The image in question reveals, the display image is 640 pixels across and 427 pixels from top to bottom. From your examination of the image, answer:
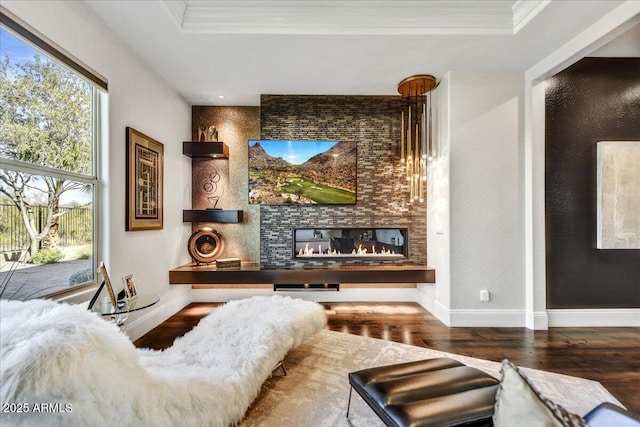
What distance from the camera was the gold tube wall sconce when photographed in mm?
3490

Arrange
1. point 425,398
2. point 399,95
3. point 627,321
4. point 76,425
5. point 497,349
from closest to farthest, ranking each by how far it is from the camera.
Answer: point 76,425 → point 425,398 → point 497,349 → point 627,321 → point 399,95

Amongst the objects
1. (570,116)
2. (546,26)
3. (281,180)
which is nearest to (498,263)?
(570,116)

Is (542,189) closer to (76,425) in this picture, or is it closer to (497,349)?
(497,349)

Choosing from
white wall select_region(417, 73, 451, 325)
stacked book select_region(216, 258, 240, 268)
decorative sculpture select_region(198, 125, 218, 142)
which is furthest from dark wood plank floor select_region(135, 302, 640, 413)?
decorative sculpture select_region(198, 125, 218, 142)

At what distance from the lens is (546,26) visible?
2404 millimetres

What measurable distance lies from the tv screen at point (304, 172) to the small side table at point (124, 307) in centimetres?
195

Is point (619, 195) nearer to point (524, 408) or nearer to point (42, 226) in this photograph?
point (524, 408)

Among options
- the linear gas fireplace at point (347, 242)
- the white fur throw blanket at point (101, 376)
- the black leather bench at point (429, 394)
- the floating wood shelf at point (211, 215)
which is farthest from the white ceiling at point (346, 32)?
the black leather bench at point (429, 394)

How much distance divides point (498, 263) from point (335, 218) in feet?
6.30

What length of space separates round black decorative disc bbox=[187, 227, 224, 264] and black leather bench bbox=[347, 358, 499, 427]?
282 centimetres

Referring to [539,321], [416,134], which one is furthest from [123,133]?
[539,321]

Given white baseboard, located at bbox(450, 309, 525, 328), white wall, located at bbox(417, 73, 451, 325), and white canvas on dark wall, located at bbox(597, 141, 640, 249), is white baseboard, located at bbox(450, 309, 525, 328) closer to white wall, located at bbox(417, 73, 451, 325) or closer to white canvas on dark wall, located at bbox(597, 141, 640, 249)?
white wall, located at bbox(417, 73, 451, 325)

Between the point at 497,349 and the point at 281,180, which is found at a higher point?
the point at 281,180

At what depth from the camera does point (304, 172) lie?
383 centimetres
